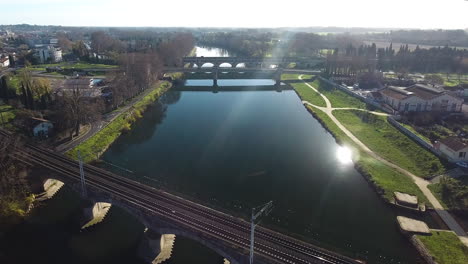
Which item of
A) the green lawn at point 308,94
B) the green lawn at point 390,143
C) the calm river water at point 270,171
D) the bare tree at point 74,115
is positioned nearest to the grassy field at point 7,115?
the bare tree at point 74,115

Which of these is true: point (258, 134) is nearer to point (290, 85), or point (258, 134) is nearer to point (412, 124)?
point (412, 124)

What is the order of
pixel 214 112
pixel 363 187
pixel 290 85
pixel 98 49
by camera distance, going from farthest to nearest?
pixel 98 49 → pixel 290 85 → pixel 214 112 → pixel 363 187

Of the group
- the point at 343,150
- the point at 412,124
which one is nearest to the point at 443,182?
the point at 343,150

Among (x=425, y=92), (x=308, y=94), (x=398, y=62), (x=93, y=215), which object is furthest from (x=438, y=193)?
(x=398, y=62)

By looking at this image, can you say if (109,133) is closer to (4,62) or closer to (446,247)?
(446,247)

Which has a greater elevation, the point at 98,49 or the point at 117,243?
the point at 98,49

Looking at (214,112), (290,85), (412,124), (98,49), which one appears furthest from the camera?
(98,49)

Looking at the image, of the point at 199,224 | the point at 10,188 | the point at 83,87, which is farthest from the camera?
the point at 83,87
